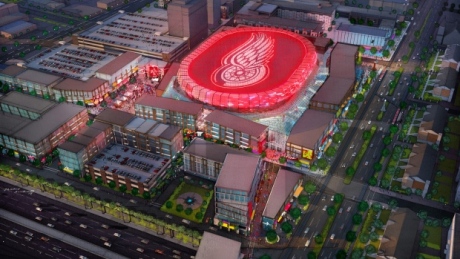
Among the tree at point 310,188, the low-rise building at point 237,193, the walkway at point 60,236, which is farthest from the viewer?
the tree at point 310,188

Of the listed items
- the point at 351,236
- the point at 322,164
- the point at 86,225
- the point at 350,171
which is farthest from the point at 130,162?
the point at 351,236

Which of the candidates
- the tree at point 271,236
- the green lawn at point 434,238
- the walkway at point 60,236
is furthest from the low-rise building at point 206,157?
the green lawn at point 434,238

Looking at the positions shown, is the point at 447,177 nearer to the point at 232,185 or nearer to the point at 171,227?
the point at 232,185

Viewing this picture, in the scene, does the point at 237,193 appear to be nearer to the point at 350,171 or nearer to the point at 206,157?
the point at 206,157

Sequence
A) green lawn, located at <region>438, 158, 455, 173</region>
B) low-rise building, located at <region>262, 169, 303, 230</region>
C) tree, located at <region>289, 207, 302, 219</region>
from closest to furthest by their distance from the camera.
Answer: low-rise building, located at <region>262, 169, 303, 230</region>, tree, located at <region>289, 207, 302, 219</region>, green lawn, located at <region>438, 158, 455, 173</region>

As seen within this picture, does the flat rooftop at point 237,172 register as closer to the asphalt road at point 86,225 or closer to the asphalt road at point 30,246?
the asphalt road at point 86,225

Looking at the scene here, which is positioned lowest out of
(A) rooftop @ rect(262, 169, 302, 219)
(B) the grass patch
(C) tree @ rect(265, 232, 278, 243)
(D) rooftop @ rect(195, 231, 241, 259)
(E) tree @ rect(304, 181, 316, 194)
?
(B) the grass patch

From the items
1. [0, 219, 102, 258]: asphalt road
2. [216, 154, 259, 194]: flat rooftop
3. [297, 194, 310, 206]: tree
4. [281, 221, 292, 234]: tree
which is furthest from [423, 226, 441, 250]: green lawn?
[0, 219, 102, 258]: asphalt road

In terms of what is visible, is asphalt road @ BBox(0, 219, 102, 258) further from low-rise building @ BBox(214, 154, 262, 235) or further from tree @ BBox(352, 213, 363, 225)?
tree @ BBox(352, 213, 363, 225)
